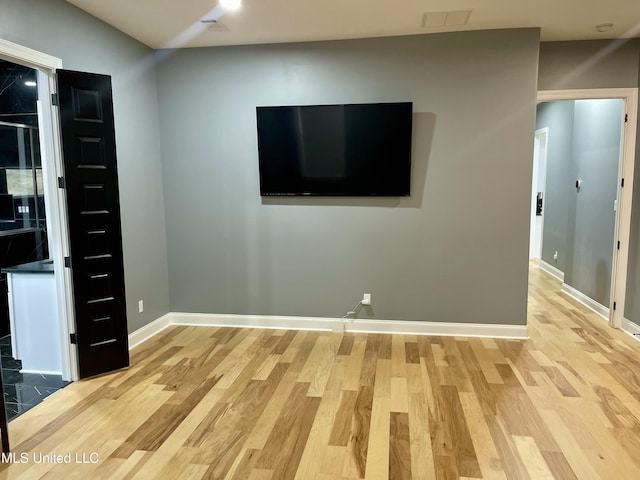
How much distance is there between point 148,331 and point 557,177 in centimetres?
594

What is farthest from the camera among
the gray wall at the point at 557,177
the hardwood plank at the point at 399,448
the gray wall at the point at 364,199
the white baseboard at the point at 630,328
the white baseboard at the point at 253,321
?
the gray wall at the point at 557,177

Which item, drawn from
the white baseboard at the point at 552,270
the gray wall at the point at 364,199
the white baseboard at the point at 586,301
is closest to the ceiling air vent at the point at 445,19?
the gray wall at the point at 364,199

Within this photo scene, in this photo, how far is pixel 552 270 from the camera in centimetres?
670

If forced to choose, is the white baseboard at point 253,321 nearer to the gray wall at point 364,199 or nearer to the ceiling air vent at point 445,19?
the gray wall at point 364,199

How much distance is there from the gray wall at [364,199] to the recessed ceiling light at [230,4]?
0.92 m

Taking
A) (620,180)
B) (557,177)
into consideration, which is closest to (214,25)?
(620,180)

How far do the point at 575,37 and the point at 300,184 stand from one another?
2.87 meters

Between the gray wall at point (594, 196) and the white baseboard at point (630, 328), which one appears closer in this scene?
the white baseboard at point (630, 328)

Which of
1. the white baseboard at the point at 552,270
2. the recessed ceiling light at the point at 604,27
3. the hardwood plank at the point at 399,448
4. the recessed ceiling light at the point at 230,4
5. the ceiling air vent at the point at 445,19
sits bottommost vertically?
the hardwood plank at the point at 399,448

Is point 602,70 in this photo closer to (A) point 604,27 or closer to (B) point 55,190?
(A) point 604,27

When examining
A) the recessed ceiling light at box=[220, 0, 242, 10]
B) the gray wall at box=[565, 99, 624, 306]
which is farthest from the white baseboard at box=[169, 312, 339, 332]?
the gray wall at box=[565, 99, 624, 306]

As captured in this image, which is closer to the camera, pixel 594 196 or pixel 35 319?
pixel 35 319

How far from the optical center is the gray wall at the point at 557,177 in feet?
19.6

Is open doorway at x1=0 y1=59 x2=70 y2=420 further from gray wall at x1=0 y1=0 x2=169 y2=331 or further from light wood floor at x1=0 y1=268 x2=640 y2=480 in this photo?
gray wall at x1=0 y1=0 x2=169 y2=331
